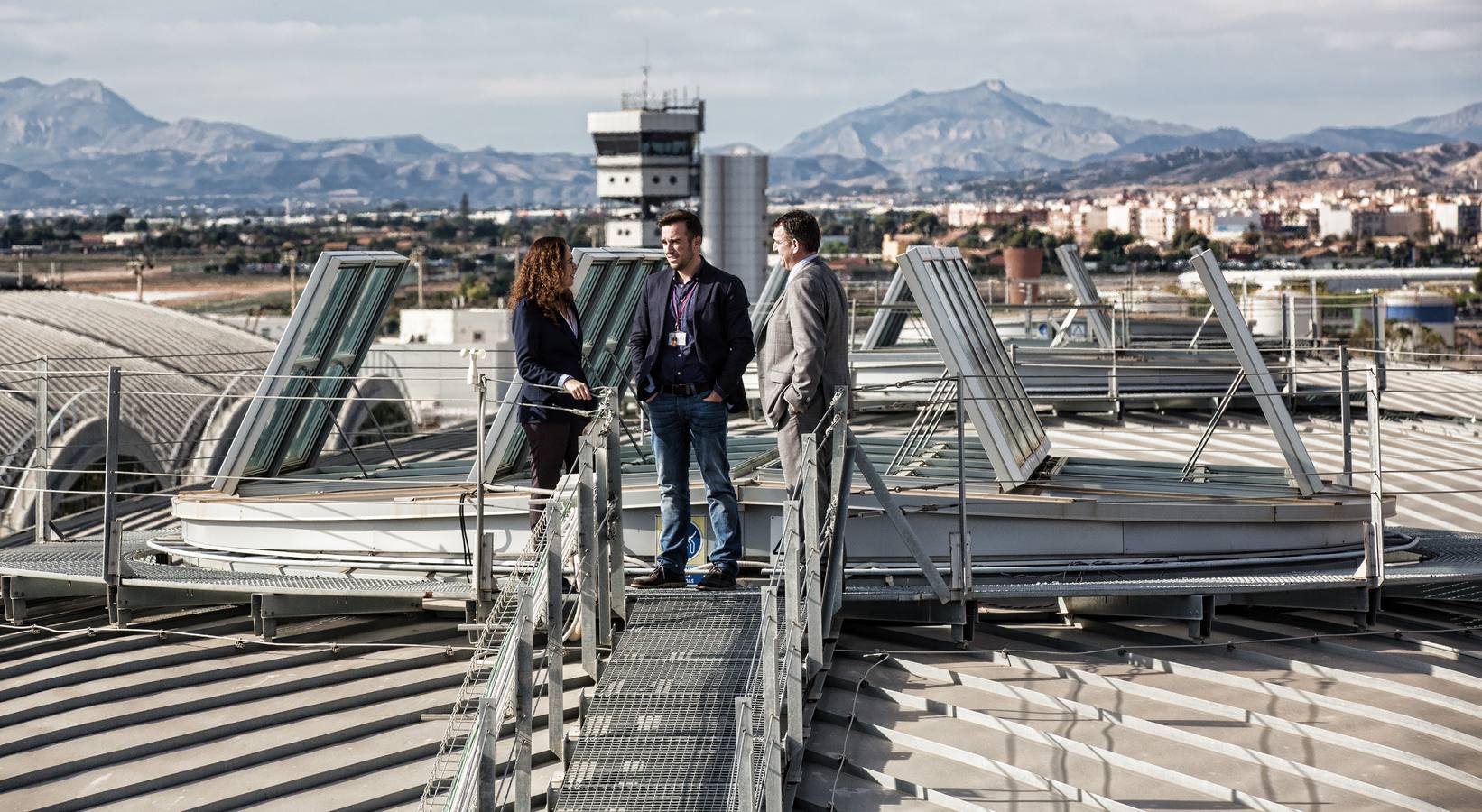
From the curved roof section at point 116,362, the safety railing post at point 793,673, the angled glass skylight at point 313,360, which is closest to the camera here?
the safety railing post at point 793,673

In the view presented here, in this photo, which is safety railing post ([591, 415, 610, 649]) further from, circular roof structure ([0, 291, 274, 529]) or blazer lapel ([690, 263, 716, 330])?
circular roof structure ([0, 291, 274, 529])

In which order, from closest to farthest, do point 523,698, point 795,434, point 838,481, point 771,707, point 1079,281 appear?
point 523,698 → point 771,707 → point 838,481 → point 795,434 → point 1079,281

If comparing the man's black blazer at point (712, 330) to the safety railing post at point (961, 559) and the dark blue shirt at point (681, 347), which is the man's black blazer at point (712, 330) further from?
the safety railing post at point (961, 559)

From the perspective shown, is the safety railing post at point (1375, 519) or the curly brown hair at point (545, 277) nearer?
the safety railing post at point (1375, 519)

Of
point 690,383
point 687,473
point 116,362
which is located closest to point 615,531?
point 687,473

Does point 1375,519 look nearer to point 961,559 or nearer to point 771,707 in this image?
point 961,559

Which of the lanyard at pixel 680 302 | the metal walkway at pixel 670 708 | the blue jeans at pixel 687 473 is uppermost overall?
the lanyard at pixel 680 302

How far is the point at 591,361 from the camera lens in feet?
34.8

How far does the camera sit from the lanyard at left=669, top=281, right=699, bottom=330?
24.7 feet

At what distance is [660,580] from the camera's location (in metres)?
7.46

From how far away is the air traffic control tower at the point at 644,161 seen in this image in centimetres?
11331

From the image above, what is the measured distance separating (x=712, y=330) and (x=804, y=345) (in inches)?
20.8

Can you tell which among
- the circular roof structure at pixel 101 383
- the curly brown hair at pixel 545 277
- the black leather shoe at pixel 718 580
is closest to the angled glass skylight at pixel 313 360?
the curly brown hair at pixel 545 277

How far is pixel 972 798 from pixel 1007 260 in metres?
58.6
